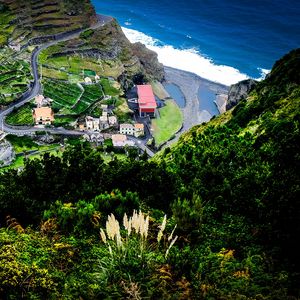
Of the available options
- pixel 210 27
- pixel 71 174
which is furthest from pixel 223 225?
pixel 210 27

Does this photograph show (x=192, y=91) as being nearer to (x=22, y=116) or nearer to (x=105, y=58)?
(x=105, y=58)

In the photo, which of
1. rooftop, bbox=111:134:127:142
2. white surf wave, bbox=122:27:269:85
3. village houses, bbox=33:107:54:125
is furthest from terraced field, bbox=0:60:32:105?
white surf wave, bbox=122:27:269:85

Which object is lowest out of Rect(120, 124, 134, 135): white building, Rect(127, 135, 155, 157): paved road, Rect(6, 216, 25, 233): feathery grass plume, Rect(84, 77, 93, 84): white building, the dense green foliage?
Rect(127, 135, 155, 157): paved road

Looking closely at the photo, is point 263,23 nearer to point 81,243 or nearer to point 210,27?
point 210,27

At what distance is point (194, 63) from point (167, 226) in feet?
286

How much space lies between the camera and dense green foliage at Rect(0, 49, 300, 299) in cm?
1527

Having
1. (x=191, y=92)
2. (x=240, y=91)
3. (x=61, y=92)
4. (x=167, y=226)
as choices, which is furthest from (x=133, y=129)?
(x=167, y=226)

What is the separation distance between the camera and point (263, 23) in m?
120

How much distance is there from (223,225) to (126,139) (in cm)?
5113

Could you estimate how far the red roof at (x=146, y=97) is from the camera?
78.9 metres

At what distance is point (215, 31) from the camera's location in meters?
118

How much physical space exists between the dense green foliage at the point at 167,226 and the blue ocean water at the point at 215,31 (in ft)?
233

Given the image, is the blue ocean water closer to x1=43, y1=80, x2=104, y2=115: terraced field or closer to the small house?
x1=43, y1=80, x2=104, y2=115: terraced field

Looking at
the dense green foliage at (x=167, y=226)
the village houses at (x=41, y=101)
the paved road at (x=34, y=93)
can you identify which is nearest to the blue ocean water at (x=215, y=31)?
the paved road at (x=34, y=93)
